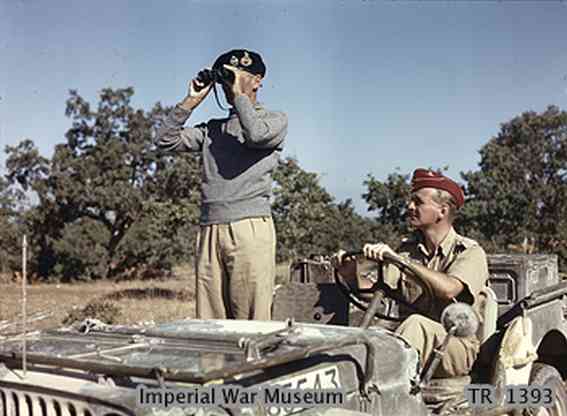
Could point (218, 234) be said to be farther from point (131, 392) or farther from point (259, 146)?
point (131, 392)

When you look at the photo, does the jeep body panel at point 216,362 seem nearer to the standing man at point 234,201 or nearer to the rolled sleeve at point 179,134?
the standing man at point 234,201

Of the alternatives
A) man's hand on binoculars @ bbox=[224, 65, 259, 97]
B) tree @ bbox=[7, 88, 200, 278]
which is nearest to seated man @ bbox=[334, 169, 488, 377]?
man's hand on binoculars @ bbox=[224, 65, 259, 97]

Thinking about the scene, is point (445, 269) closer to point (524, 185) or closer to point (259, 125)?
point (259, 125)

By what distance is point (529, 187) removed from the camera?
26.3 metres

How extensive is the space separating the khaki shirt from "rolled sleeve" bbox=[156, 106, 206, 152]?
1499mm

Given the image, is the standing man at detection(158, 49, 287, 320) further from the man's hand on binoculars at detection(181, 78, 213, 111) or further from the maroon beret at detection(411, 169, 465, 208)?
the maroon beret at detection(411, 169, 465, 208)

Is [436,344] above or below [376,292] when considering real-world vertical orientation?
below

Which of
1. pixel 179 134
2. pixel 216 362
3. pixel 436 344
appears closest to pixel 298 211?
pixel 179 134

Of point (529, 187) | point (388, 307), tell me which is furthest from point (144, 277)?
point (388, 307)

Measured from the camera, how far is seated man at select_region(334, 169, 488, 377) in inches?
174

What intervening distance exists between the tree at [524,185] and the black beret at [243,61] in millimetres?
16086

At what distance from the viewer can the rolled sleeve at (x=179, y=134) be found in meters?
5.53

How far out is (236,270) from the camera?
212 inches

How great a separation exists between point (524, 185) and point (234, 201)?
22614 mm
